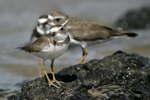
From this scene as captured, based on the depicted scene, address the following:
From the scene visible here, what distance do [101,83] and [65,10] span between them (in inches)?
530

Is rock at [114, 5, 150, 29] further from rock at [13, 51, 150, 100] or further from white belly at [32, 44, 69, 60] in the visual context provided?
white belly at [32, 44, 69, 60]

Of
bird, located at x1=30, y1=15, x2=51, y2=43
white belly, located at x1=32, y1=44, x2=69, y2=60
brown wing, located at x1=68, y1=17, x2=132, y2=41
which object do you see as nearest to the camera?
white belly, located at x1=32, y1=44, x2=69, y2=60

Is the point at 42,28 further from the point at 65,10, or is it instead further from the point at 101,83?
the point at 65,10

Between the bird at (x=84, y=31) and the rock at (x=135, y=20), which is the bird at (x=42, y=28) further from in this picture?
the rock at (x=135, y=20)

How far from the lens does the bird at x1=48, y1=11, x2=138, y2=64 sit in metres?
7.07

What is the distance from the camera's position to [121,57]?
5488 millimetres

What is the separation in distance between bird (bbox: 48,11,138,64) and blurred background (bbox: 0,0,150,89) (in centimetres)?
190

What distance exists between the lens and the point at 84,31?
7203mm

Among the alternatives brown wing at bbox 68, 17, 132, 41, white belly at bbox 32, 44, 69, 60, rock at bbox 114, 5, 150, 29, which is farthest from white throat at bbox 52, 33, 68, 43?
rock at bbox 114, 5, 150, 29

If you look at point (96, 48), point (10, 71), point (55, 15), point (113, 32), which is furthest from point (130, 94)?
point (96, 48)

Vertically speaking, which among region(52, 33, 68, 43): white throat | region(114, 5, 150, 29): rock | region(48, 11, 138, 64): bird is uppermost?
region(52, 33, 68, 43): white throat

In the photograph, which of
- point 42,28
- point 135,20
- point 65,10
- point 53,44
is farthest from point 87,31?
point 65,10

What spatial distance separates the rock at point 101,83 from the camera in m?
4.59

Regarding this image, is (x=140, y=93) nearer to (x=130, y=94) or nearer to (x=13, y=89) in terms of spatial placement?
(x=130, y=94)
